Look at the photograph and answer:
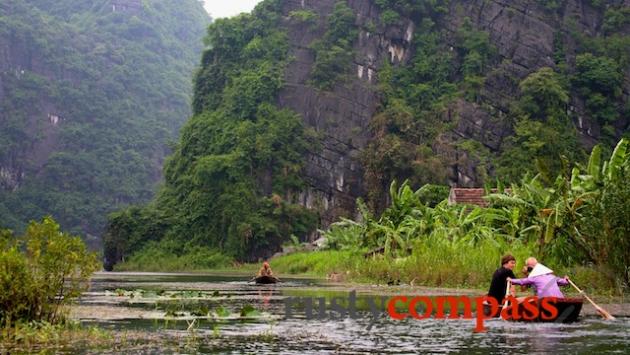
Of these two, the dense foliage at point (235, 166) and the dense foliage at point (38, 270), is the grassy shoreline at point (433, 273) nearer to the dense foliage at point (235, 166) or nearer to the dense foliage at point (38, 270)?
the dense foliage at point (38, 270)

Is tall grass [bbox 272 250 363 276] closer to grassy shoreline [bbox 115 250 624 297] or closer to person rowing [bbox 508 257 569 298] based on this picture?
grassy shoreline [bbox 115 250 624 297]

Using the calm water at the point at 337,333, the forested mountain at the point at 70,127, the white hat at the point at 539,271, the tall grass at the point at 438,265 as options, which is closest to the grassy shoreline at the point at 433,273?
the tall grass at the point at 438,265

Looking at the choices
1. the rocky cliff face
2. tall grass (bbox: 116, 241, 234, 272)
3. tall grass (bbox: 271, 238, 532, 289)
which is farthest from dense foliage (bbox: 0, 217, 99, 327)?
the rocky cliff face

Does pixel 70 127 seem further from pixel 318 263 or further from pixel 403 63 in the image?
pixel 318 263

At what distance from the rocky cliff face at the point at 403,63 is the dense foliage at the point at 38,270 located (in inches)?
2897

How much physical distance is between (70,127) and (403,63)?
82.3 metres

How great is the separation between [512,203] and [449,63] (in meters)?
67.4

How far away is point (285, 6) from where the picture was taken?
358 feet

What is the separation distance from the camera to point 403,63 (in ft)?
341

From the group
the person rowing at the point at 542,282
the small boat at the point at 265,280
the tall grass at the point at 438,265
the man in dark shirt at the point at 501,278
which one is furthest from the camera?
the small boat at the point at 265,280

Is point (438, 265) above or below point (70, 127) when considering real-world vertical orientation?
below

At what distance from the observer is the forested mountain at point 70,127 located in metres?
152

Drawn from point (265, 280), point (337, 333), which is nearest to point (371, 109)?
point (265, 280)

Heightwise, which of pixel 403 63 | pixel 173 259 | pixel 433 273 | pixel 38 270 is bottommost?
pixel 38 270
